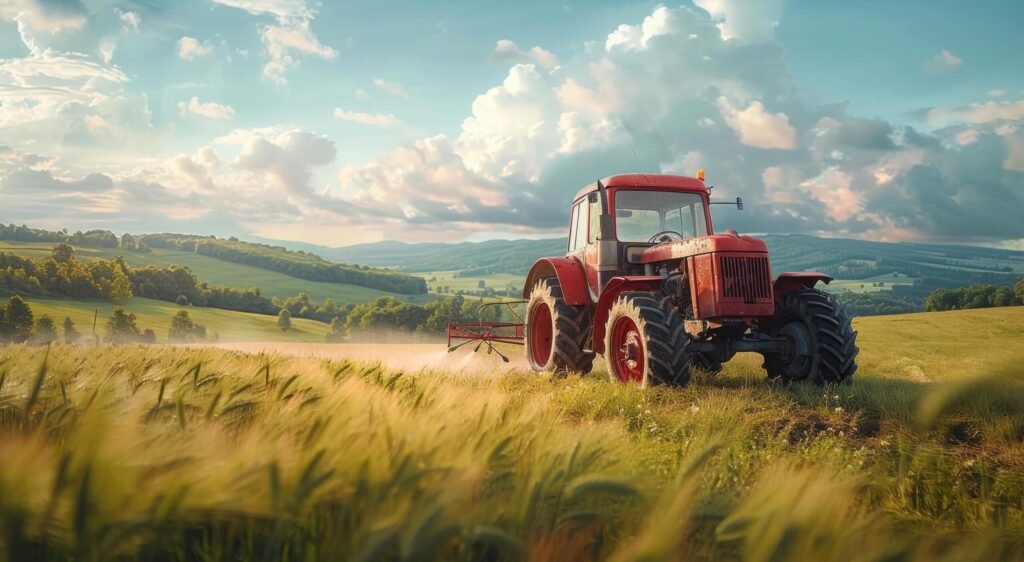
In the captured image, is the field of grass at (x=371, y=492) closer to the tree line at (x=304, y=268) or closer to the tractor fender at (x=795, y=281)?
the tractor fender at (x=795, y=281)

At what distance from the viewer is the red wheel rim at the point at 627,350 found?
6.68m

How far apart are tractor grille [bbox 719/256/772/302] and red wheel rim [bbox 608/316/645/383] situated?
3.46 feet

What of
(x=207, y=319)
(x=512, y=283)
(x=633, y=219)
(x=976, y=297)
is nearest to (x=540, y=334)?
(x=633, y=219)

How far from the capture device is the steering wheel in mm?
8242

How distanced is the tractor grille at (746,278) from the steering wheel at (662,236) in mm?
1603

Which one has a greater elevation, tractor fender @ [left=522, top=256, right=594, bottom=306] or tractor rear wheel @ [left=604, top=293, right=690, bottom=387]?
tractor fender @ [left=522, top=256, right=594, bottom=306]

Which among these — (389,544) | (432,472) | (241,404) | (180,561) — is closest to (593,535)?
(432,472)

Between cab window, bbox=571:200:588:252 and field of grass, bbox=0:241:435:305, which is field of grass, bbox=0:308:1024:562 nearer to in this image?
cab window, bbox=571:200:588:252

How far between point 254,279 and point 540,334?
8356cm

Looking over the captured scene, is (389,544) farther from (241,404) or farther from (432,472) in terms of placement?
(241,404)

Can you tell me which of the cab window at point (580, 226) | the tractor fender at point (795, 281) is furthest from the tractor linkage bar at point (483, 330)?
the tractor fender at point (795, 281)

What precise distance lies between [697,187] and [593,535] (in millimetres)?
7452

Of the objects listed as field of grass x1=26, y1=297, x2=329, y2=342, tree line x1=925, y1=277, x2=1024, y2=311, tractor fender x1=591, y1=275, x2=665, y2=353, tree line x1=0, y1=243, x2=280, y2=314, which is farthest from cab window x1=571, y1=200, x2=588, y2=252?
tree line x1=0, y1=243, x2=280, y2=314

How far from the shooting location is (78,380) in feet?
8.85
